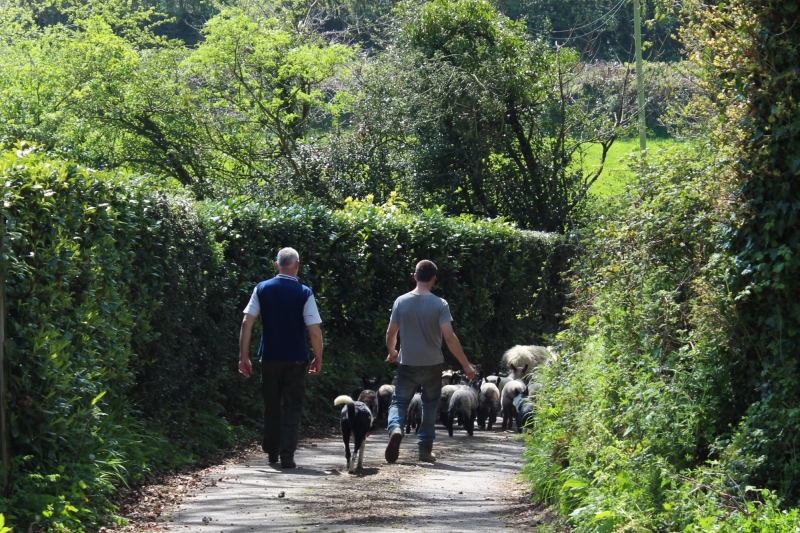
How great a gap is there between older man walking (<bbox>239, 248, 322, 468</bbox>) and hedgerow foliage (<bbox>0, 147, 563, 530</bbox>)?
42.5 inches

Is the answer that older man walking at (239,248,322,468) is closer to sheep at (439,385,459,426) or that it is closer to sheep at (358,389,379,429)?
sheep at (358,389,379,429)

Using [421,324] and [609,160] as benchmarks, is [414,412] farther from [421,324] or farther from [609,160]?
[609,160]

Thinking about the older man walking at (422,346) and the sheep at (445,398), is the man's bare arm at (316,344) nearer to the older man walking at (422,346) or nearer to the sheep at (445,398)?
the older man walking at (422,346)

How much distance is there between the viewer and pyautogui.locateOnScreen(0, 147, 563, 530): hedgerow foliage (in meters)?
7.18

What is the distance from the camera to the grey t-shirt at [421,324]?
10.8m

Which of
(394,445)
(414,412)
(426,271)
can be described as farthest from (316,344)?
(414,412)

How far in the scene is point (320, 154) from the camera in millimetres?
25375

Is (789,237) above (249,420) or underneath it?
above

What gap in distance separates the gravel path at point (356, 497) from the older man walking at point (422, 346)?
0.49 metres

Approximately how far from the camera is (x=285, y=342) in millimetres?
10000

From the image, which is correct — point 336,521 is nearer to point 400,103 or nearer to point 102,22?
point 400,103

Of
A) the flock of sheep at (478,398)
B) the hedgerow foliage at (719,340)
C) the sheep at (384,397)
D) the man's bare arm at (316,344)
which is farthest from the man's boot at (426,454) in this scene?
the sheep at (384,397)

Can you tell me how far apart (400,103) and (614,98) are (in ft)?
22.8

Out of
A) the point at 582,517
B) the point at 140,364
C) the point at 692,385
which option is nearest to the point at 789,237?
the point at 692,385
